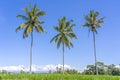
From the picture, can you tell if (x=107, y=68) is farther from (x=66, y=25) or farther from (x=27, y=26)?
(x=27, y=26)

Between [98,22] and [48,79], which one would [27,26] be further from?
[48,79]

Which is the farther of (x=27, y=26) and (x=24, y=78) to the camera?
(x=27, y=26)

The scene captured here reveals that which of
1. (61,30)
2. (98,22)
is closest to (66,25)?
(61,30)

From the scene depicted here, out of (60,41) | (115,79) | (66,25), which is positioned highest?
(66,25)

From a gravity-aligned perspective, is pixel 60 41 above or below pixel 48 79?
above

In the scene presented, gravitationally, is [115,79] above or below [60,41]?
below

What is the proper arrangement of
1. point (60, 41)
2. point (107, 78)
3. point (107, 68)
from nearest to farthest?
point (107, 78) < point (60, 41) < point (107, 68)

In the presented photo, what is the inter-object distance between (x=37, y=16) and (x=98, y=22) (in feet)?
54.4

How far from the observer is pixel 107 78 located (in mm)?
36938

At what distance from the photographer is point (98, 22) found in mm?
69000

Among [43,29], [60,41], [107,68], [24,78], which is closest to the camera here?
[24,78]

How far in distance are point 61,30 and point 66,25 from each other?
194cm

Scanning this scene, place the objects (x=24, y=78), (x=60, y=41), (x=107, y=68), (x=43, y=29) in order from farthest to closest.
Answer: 1. (x=107, y=68)
2. (x=60, y=41)
3. (x=43, y=29)
4. (x=24, y=78)

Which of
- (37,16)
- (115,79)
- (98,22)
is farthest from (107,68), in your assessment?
(115,79)
